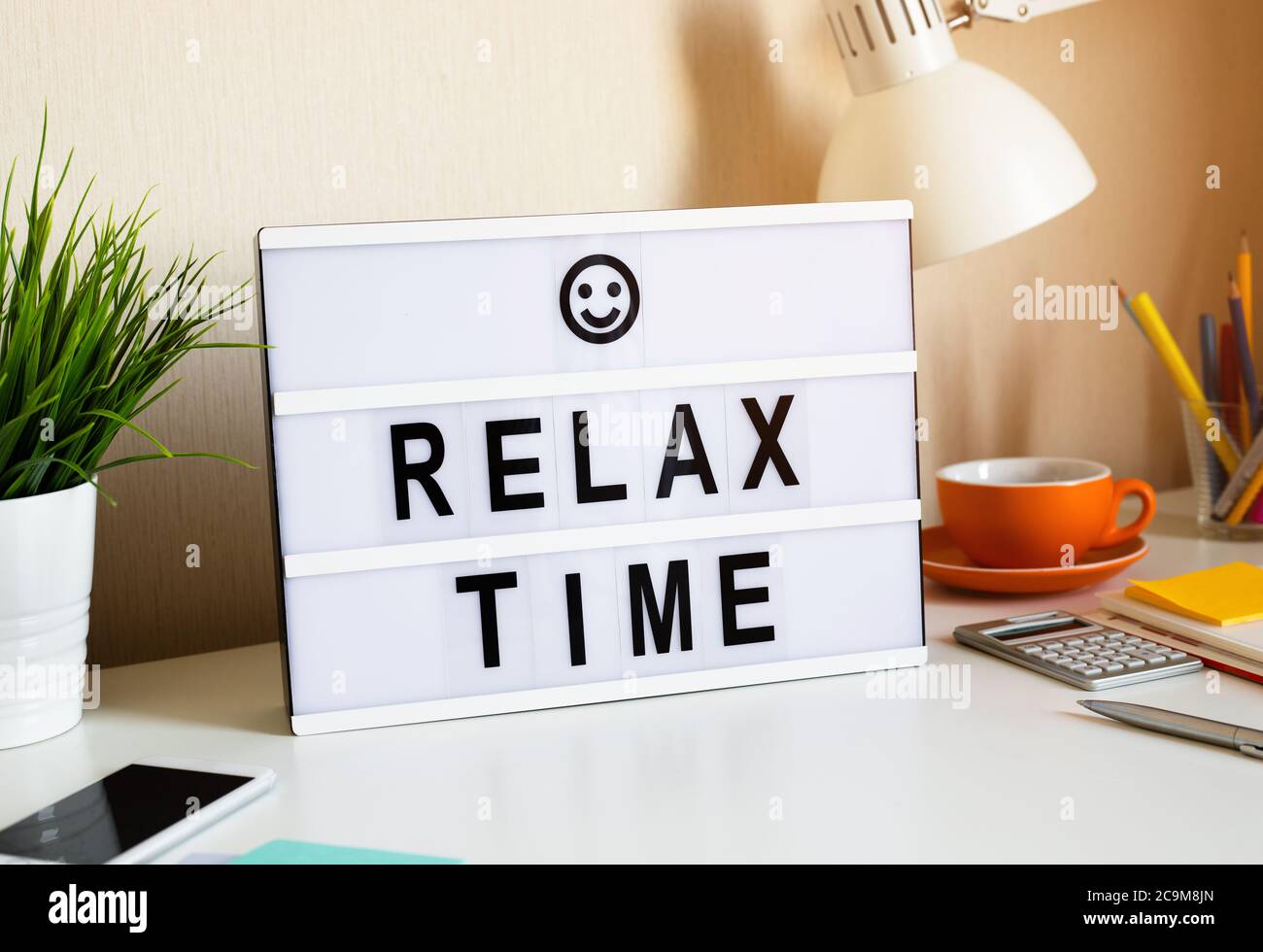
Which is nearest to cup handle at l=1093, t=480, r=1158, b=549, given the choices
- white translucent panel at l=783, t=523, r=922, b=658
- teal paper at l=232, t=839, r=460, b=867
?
white translucent panel at l=783, t=523, r=922, b=658

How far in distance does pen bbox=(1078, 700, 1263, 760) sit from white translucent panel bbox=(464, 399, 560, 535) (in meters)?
0.32

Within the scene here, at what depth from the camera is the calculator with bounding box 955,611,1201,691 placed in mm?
686

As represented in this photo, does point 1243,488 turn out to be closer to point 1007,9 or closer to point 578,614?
point 1007,9

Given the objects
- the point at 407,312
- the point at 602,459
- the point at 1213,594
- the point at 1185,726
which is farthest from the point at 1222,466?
the point at 407,312

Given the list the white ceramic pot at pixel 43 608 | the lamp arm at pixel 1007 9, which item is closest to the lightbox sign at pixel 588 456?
the white ceramic pot at pixel 43 608

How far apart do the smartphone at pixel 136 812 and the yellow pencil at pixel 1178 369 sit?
0.80 meters

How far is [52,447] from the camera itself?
0.62 m

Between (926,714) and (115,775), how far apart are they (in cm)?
43

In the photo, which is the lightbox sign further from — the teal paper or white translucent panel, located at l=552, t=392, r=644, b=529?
the teal paper

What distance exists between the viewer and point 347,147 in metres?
0.84

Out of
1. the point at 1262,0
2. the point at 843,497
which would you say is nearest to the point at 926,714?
the point at 843,497
